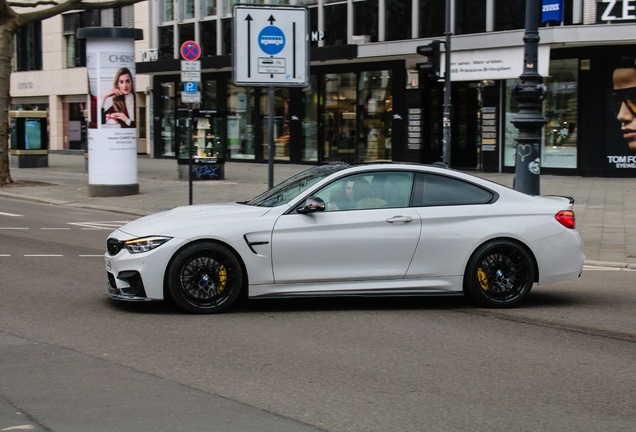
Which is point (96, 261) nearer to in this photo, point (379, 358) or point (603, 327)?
point (379, 358)

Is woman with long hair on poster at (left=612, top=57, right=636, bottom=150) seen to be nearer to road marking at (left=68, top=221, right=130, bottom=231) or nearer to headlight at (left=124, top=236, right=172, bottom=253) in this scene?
road marking at (left=68, top=221, right=130, bottom=231)

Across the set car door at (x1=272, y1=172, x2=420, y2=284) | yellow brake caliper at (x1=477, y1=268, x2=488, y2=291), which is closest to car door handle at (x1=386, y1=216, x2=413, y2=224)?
car door at (x1=272, y1=172, x2=420, y2=284)

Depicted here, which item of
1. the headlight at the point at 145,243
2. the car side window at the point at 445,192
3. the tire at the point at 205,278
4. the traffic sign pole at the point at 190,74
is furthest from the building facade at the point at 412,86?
the headlight at the point at 145,243

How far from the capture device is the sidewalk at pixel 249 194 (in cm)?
1248

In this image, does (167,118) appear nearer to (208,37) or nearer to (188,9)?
(208,37)

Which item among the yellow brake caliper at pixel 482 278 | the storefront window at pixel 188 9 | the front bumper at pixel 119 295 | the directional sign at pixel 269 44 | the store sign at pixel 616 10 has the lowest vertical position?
the front bumper at pixel 119 295

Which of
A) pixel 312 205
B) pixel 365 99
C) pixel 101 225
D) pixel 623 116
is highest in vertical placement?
pixel 365 99

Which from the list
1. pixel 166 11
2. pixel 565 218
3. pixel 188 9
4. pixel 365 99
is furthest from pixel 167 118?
pixel 565 218

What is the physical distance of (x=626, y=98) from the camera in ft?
73.4

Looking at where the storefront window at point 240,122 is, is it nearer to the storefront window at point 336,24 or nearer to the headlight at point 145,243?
the storefront window at point 336,24

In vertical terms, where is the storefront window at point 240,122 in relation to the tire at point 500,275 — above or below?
above

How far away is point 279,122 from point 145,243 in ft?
79.7

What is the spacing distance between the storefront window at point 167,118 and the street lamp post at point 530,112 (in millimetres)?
25040

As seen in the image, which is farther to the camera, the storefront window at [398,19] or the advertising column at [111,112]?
the storefront window at [398,19]
